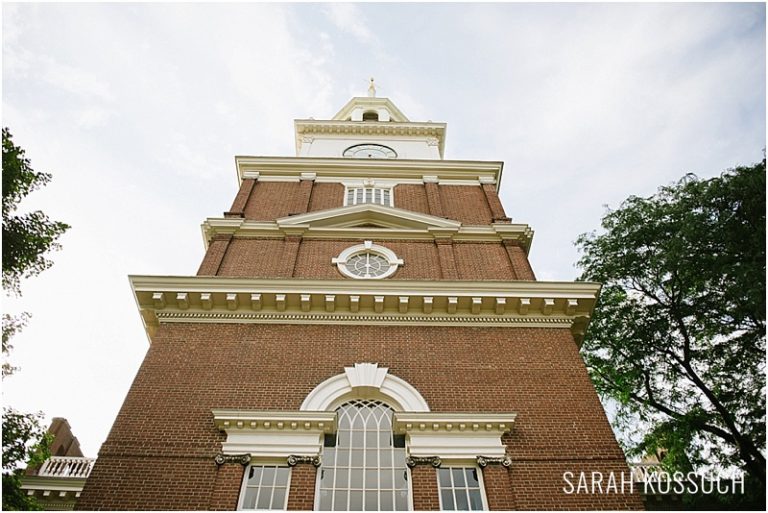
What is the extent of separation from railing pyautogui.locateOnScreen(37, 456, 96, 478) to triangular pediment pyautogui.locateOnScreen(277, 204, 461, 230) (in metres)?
8.36

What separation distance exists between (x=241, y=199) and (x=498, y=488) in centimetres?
1255

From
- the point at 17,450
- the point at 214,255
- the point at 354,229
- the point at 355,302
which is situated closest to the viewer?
the point at 17,450

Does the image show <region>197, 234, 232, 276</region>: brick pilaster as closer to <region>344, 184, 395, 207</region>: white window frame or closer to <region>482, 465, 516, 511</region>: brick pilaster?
<region>344, 184, 395, 207</region>: white window frame

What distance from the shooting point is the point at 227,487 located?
1005cm

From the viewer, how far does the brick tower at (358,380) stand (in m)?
10.2

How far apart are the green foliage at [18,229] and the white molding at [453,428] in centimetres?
769

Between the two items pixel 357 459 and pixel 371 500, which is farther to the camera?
pixel 357 459

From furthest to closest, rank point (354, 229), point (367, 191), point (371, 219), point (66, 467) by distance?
point (367, 191), point (371, 219), point (354, 229), point (66, 467)

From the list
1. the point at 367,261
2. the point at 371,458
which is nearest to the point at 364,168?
the point at 367,261

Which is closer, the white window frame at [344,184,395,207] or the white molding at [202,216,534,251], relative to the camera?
the white molding at [202,216,534,251]

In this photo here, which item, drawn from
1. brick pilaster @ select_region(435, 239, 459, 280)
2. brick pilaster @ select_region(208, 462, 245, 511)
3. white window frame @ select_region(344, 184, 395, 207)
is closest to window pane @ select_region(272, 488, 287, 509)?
brick pilaster @ select_region(208, 462, 245, 511)

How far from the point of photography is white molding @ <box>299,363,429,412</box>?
1148cm

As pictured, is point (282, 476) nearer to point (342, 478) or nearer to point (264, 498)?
point (264, 498)

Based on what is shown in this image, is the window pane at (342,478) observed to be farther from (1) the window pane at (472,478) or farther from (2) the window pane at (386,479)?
(1) the window pane at (472,478)
